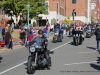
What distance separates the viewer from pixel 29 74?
422 inches

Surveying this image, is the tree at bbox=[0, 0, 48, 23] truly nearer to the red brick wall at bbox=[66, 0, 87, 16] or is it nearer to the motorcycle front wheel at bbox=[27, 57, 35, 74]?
the motorcycle front wheel at bbox=[27, 57, 35, 74]

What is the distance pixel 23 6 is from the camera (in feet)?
164

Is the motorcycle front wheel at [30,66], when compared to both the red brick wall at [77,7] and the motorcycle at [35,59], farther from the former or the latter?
the red brick wall at [77,7]

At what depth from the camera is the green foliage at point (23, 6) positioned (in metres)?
49.8

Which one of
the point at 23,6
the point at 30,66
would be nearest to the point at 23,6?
the point at 23,6

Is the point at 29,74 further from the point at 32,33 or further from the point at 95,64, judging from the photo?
the point at 32,33

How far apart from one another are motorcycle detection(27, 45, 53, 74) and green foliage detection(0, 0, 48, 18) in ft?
126

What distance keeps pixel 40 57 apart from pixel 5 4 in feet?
135

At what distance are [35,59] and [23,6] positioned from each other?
1569 inches

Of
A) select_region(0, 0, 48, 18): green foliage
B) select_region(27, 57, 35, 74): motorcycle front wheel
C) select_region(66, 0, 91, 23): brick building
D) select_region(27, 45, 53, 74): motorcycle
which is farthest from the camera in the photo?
select_region(66, 0, 91, 23): brick building

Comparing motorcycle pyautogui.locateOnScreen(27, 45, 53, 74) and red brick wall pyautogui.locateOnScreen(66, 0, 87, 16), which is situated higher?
red brick wall pyautogui.locateOnScreen(66, 0, 87, 16)

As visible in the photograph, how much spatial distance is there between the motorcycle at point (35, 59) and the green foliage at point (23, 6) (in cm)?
3831

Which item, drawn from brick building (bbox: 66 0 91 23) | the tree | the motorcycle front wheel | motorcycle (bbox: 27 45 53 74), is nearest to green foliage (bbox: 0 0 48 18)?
the tree

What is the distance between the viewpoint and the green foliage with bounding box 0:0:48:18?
49844mm
